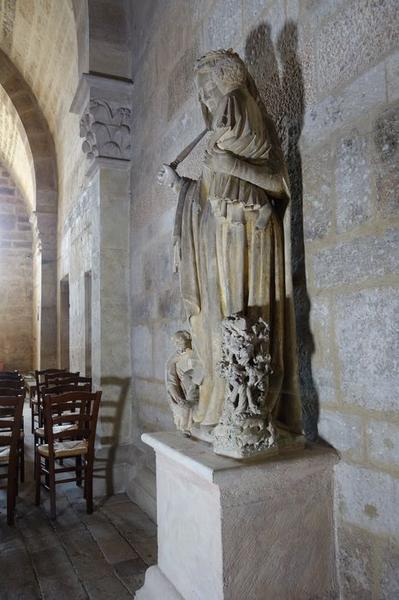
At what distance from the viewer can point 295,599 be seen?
1.49 metres

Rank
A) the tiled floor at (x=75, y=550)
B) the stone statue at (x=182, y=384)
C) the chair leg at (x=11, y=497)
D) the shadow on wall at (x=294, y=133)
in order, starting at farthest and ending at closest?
1. the chair leg at (x=11, y=497)
2. the tiled floor at (x=75, y=550)
3. the stone statue at (x=182, y=384)
4. the shadow on wall at (x=294, y=133)

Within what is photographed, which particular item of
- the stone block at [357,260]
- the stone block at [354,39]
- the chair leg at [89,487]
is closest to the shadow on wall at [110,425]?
the chair leg at [89,487]

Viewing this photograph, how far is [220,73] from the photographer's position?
5.25 feet

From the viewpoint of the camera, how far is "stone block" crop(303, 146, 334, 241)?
1616 mm

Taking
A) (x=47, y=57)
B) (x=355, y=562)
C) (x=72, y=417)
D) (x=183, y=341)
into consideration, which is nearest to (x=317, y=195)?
(x=183, y=341)

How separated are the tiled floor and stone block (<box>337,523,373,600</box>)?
3.54ft

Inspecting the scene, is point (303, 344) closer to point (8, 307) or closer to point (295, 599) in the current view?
point (295, 599)

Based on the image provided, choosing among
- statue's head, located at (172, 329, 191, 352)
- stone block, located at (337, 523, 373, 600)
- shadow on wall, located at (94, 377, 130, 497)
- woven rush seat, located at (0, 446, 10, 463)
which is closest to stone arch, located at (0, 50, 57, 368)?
shadow on wall, located at (94, 377, 130, 497)

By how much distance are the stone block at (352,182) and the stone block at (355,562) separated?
0.99 m

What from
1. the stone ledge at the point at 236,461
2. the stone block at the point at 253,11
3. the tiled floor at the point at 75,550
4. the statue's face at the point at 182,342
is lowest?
the tiled floor at the point at 75,550

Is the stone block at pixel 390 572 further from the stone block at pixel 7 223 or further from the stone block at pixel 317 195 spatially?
the stone block at pixel 7 223

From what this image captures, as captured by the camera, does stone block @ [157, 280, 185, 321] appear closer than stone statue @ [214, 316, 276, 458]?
No

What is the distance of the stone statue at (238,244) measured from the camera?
5.15ft

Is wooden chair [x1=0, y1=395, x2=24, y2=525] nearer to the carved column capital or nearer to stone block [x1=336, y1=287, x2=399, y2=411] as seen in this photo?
the carved column capital
